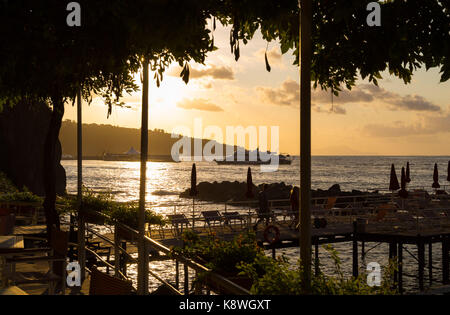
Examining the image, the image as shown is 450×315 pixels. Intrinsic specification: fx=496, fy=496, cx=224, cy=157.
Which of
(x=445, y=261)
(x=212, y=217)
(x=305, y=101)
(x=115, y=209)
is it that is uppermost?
(x=305, y=101)

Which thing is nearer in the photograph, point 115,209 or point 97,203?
point 115,209

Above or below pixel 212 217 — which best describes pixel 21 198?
above

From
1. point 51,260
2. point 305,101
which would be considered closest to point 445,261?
point 51,260

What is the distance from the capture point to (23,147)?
47969mm

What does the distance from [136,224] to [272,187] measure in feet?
210

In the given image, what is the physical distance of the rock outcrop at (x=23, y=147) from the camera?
4616cm

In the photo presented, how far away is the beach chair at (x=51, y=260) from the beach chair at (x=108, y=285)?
234cm

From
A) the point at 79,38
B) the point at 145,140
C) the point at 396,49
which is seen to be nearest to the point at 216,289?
the point at 145,140

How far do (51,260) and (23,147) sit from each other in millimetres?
44660

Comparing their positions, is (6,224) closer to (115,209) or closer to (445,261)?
(115,209)

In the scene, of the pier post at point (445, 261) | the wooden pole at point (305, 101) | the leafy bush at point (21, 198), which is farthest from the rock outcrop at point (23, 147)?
the wooden pole at point (305, 101)

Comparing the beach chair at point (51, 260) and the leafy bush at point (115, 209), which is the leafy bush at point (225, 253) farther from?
the leafy bush at point (115, 209)

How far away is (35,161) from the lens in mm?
49156
